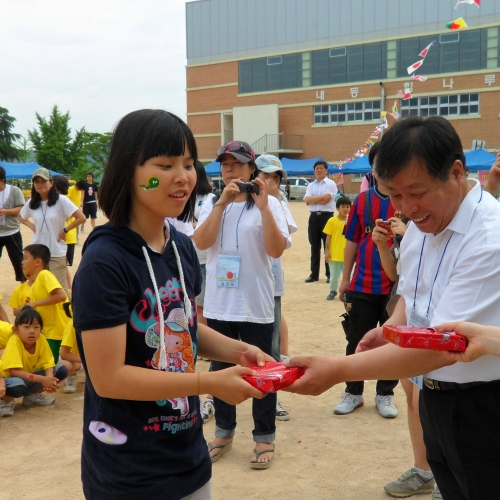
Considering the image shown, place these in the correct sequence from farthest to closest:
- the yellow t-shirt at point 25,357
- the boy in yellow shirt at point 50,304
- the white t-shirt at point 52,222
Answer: the white t-shirt at point 52,222, the boy in yellow shirt at point 50,304, the yellow t-shirt at point 25,357

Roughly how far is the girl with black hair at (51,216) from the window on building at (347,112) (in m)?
42.0

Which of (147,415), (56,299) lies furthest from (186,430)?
(56,299)

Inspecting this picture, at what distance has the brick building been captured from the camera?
4306cm

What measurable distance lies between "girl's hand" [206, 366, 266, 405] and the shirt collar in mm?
844

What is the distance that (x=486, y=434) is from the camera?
202 cm

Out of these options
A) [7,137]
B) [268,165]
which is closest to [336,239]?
[268,165]

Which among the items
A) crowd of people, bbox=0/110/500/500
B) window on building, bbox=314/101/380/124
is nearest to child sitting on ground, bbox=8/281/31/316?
crowd of people, bbox=0/110/500/500

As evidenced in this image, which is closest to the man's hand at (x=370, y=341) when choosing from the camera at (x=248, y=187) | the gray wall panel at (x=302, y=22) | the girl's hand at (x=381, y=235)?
the girl's hand at (x=381, y=235)

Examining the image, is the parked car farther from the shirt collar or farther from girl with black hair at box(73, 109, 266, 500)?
girl with black hair at box(73, 109, 266, 500)

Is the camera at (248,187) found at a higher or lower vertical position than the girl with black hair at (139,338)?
higher

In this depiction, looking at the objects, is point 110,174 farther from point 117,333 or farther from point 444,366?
point 444,366

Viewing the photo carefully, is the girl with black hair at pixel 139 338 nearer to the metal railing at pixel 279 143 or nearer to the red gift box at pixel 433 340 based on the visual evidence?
the red gift box at pixel 433 340

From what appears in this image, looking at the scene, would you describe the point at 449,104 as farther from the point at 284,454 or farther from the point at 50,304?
the point at 284,454

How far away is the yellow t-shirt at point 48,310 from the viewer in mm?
5738
